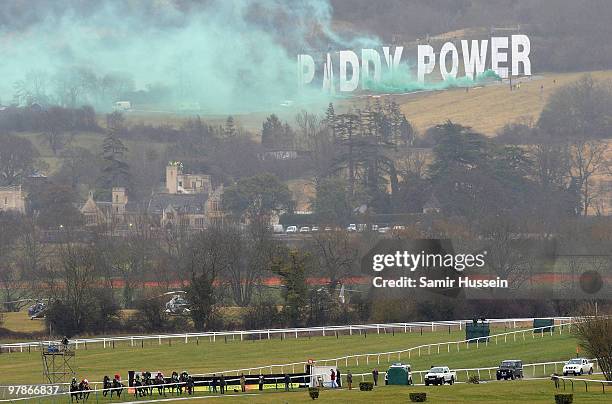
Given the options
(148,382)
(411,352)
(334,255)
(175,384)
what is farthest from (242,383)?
(334,255)

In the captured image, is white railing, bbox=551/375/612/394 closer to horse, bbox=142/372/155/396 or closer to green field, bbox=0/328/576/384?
green field, bbox=0/328/576/384

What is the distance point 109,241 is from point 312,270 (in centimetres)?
5165

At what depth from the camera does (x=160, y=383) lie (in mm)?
78125

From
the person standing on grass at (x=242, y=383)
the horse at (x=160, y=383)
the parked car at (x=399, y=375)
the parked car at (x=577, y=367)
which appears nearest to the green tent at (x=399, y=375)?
the parked car at (x=399, y=375)

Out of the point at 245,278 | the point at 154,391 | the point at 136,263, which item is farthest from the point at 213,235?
the point at 154,391

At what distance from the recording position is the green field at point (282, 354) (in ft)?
286

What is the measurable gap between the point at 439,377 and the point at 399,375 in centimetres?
212

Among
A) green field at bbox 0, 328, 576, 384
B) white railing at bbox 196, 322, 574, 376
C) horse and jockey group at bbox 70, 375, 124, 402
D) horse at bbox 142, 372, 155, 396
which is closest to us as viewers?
horse and jockey group at bbox 70, 375, 124, 402

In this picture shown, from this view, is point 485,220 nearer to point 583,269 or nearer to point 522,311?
Result: point 583,269

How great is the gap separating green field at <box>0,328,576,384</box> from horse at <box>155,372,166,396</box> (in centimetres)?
683

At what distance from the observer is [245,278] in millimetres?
137875

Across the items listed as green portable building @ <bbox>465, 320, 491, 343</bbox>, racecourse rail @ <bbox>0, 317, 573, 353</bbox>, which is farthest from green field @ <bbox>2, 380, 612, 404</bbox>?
racecourse rail @ <bbox>0, 317, 573, 353</bbox>

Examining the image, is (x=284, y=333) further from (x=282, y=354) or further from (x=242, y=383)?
(x=242, y=383)

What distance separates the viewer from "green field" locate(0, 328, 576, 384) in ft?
286
